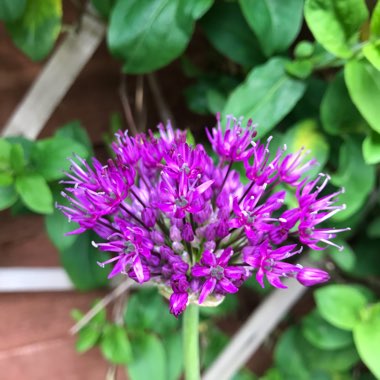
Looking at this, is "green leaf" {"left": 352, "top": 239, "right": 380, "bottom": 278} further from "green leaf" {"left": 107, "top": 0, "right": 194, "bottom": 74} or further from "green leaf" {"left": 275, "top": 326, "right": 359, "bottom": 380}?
"green leaf" {"left": 107, "top": 0, "right": 194, "bottom": 74}

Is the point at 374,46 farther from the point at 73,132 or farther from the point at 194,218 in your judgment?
the point at 73,132

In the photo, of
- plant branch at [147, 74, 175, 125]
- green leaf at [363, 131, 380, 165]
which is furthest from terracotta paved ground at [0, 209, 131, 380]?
green leaf at [363, 131, 380, 165]

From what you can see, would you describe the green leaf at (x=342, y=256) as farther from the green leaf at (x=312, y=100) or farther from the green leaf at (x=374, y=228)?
the green leaf at (x=312, y=100)

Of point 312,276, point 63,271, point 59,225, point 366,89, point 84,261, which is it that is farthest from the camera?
point 63,271

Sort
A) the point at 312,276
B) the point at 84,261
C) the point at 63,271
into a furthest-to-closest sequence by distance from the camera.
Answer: the point at 63,271
the point at 84,261
the point at 312,276

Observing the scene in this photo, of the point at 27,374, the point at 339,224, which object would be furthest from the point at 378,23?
the point at 27,374

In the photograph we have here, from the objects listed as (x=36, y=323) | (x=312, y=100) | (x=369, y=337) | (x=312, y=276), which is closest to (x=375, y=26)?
(x=312, y=100)
